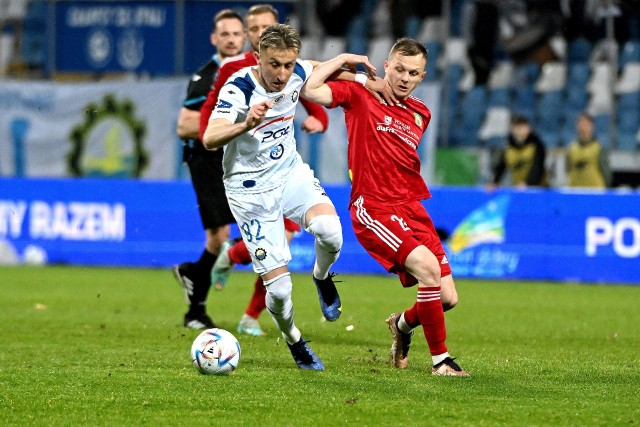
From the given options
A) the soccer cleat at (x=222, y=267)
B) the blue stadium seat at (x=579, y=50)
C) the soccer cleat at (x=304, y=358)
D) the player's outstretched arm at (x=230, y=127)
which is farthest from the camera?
the blue stadium seat at (x=579, y=50)

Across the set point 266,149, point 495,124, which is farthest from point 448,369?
point 495,124

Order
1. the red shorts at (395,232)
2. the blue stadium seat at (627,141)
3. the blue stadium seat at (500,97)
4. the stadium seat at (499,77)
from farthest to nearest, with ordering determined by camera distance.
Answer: the stadium seat at (499,77) → the blue stadium seat at (500,97) → the blue stadium seat at (627,141) → the red shorts at (395,232)

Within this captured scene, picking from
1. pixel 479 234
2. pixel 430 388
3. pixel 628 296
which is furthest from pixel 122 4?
pixel 430 388

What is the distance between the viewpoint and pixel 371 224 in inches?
283

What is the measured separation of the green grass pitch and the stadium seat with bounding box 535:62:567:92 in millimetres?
6749

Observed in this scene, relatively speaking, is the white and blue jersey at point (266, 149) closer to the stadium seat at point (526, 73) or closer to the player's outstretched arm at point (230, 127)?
the player's outstretched arm at point (230, 127)

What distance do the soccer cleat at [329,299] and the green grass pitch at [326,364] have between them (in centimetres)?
32

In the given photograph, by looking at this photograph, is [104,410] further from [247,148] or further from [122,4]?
[122,4]

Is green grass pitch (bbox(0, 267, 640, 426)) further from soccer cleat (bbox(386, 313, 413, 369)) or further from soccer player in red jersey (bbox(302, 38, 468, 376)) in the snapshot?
soccer player in red jersey (bbox(302, 38, 468, 376))

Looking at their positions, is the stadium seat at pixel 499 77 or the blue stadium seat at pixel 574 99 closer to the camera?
the blue stadium seat at pixel 574 99

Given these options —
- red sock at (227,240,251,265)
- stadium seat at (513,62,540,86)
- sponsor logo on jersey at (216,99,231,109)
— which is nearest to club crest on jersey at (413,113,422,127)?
sponsor logo on jersey at (216,99,231,109)

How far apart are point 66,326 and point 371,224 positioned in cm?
354

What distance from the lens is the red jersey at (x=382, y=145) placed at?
7324 millimetres

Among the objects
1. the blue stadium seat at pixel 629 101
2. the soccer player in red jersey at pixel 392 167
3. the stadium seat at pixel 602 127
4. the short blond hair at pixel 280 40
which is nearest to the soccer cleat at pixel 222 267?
the soccer player in red jersey at pixel 392 167
